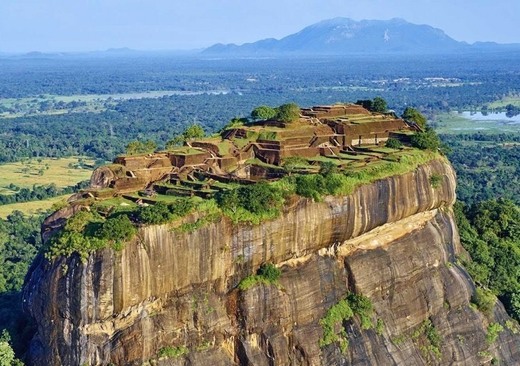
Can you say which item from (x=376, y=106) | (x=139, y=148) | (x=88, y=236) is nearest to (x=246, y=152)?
(x=139, y=148)

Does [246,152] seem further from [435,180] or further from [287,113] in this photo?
[435,180]

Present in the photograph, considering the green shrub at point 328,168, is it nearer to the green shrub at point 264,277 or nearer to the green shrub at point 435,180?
the green shrub at point 264,277

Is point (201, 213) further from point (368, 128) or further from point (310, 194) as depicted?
point (368, 128)

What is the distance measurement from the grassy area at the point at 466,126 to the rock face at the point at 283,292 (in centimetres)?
8229

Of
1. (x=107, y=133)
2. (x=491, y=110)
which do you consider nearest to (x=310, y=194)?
(x=107, y=133)

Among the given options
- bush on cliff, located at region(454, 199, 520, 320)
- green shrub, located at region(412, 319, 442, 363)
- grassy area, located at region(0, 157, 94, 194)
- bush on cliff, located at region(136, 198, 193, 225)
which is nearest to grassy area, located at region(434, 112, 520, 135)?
grassy area, located at region(0, 157, 94, 194)

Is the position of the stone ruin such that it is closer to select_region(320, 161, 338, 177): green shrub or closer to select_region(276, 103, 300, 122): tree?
select_region(276, 103, 300, 122): tree

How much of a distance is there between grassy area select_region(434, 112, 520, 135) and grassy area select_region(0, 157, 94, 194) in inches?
2186

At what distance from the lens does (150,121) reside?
13725cm

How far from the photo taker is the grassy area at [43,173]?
8119cm

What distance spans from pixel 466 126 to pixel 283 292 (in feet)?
325

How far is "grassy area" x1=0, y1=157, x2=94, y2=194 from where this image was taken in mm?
81188

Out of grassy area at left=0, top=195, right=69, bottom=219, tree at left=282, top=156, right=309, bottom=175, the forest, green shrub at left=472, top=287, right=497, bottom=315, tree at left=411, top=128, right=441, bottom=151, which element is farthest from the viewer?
grassy area at left=0, top=195, right=69, bottom=219

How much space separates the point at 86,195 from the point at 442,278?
15.9 m
